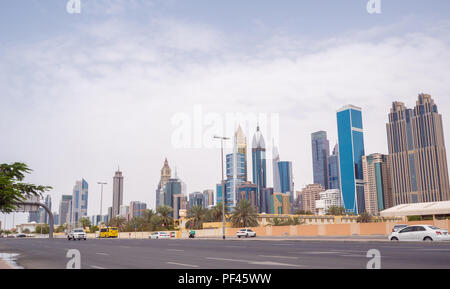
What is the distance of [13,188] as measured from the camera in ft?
78.6

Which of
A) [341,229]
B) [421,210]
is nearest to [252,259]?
[341,229]

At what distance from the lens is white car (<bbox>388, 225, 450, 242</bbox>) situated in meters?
29.9

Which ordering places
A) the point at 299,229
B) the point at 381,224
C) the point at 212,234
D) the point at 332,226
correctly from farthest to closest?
the point at 212,234
the point at 299,229
the point at 332,226
the point at 381,224

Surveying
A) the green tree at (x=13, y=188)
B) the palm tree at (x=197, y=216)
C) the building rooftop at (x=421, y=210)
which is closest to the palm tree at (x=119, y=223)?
the palm tree at (x=197, y=216)

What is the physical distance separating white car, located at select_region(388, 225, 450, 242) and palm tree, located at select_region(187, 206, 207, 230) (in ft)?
222

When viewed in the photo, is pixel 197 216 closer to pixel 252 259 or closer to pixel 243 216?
pixel 243 216

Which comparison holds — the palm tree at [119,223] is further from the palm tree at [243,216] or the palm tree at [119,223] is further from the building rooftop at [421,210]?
the building rooftop at [421,210]

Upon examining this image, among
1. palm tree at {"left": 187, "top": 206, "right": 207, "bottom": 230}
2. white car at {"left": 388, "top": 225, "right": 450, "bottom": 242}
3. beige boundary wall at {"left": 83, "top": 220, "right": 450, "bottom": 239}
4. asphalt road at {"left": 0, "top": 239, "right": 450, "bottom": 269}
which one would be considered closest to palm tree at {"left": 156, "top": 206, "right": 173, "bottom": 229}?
palm tree at {"left": 187, "top": 206, "right": 207, "bottom": 230}
